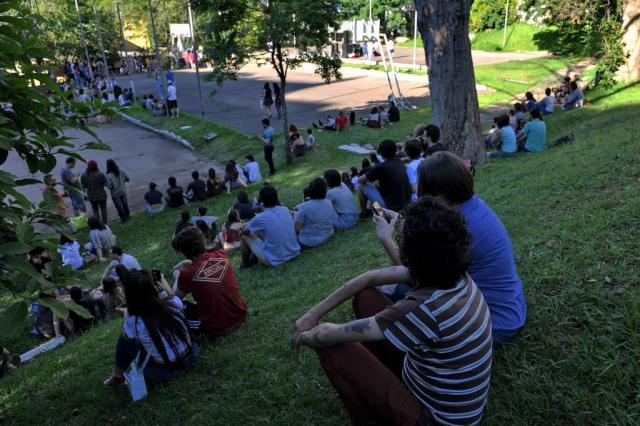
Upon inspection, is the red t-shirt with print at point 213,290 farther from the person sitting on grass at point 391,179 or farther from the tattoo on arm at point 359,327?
the person sitting on grass at point 391,179

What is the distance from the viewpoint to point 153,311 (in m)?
4.00

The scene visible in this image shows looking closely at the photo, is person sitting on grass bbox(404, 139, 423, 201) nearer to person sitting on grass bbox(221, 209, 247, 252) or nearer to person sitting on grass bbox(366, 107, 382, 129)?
person sitting on grass bbox(221, 209, 247, 252)

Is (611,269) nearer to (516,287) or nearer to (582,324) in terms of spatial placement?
(582,324)

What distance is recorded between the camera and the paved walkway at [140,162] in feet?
49.0

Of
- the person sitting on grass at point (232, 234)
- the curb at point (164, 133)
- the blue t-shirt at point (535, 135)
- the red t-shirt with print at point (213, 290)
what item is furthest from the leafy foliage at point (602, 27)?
Result: the red t-shirt with print at point (213, 290)

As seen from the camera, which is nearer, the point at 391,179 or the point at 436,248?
the point at 436,248

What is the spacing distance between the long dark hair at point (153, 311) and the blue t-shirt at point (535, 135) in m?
9.43

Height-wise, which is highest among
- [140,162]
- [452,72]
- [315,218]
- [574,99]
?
[452,72]

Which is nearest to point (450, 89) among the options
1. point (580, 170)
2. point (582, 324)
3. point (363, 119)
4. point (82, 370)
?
point (580, 170)

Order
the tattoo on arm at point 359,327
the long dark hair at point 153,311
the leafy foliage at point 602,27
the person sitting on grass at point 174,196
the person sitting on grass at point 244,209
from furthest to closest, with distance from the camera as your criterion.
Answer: the leafy foliage at point 602,27
the person sitting on grass at point 174,196
the person sitting on grass at point 244,209
the long dark hair at point 153,311
the tattoo on arm at point 359,327

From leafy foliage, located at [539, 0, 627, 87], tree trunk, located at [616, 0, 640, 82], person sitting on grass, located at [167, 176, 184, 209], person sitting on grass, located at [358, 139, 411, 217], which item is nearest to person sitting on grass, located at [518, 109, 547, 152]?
person sitting on grass, located at [358, 139, 411, 217]

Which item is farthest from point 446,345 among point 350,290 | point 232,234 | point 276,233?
point 232,234

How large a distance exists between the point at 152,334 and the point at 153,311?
181 mm

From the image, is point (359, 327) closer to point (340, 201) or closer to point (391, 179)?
point (391, 179)
